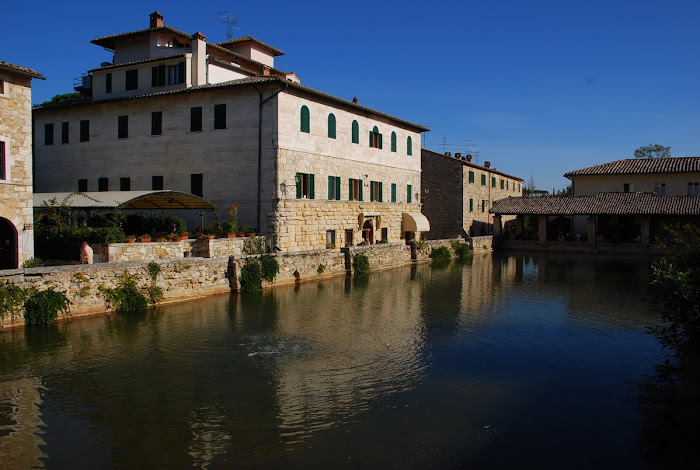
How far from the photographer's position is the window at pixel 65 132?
3108 centimetres

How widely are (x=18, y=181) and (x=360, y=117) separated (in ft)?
61.1

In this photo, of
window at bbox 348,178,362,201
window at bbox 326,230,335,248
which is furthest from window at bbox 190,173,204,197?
window at bbox 348,178,362,201

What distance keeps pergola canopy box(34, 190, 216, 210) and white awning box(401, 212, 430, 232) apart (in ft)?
49.3

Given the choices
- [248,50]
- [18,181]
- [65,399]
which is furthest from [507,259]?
[65,399]

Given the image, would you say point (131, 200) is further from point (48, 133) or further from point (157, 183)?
point (48, 133)

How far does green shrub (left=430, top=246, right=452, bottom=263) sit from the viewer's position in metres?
35.7

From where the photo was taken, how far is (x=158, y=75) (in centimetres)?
2942

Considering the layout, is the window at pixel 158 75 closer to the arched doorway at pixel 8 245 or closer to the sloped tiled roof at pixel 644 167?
the arched doorway at pixel 8 245

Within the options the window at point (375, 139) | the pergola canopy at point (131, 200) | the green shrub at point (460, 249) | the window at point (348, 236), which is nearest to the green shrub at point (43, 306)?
the pergola canopy at point (131, 200)

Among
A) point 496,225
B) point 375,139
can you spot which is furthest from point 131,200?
point 496,225

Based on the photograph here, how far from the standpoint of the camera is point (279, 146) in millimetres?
25672

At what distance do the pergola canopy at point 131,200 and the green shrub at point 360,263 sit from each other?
7.36m

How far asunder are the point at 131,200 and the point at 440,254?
20.4m

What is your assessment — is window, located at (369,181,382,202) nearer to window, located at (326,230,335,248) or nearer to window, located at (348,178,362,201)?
window, located at (348,178,362,201)
